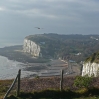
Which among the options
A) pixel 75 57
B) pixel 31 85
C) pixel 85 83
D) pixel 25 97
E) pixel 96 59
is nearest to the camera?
pixel 25 97

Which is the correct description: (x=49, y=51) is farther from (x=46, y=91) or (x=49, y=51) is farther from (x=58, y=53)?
(x=46, y=91)

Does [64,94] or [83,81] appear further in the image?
A: [83,81]

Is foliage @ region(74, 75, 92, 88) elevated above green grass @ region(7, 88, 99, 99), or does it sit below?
above

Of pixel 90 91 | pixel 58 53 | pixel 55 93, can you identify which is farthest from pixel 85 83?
pixel 58 53

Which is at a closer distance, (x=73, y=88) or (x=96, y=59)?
(x=73, y=88)

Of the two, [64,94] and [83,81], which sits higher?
[83,81]

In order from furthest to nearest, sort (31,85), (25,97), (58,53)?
(58,53), (31,85), (25,97)

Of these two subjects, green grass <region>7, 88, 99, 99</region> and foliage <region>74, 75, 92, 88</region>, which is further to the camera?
foliage <region>74, 75, 92, 88</region>

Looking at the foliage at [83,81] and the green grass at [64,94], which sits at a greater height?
the foliage at [83,81]

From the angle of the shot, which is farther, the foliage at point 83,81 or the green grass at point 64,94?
the foliage at point 83,81
